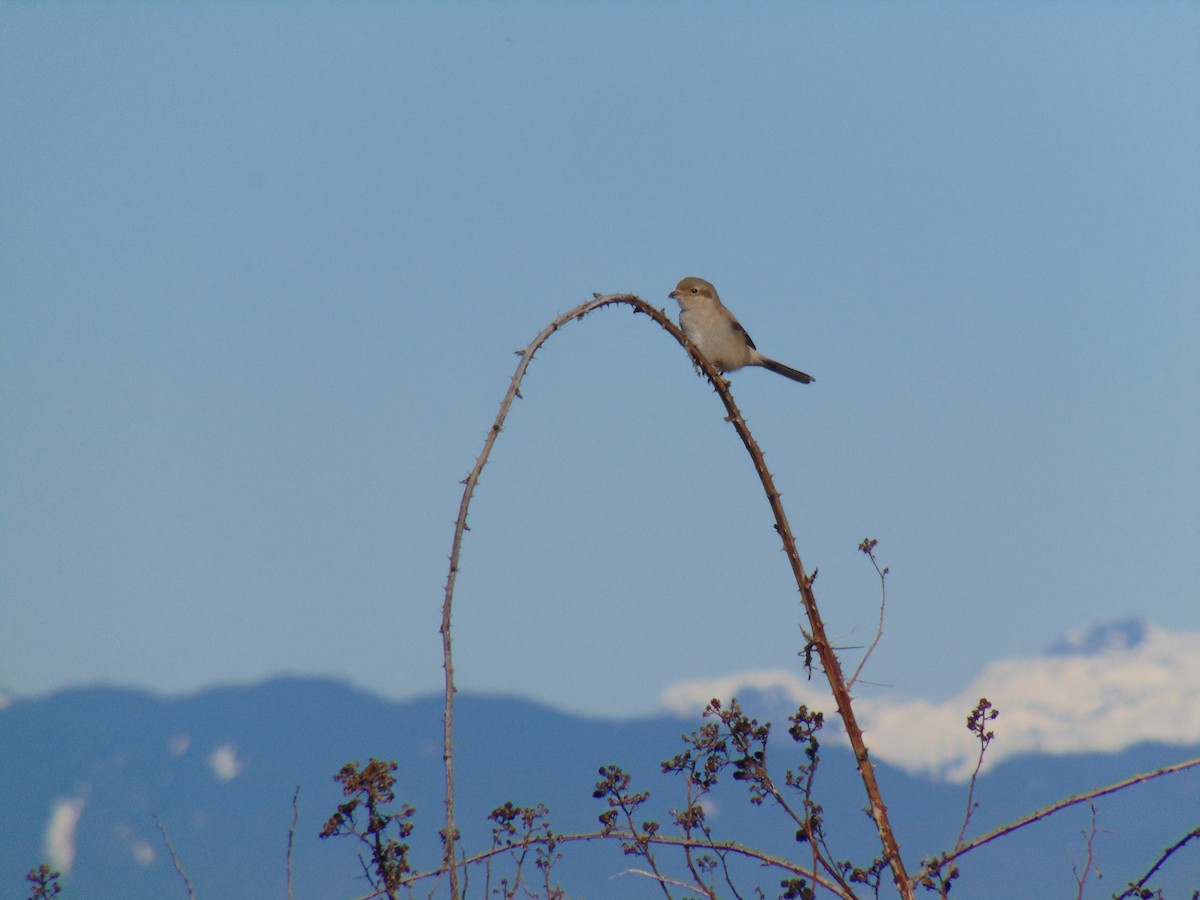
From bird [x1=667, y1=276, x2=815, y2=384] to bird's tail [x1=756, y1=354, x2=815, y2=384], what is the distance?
3cm

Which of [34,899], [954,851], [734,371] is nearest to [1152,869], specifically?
[954,851]

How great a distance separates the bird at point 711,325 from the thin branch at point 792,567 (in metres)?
3.81

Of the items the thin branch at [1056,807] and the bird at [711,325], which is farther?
the bird at [711,325]

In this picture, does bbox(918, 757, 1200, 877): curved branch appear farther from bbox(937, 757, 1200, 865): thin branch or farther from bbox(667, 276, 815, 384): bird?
bbox(667, 276, 815, 384): bird

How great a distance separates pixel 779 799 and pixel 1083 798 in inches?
37.8

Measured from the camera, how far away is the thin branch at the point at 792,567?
2814mm

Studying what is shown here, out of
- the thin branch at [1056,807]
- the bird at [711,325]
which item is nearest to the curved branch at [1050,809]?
the thin branch at [1056,807]

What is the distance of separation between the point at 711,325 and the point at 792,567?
4.64m

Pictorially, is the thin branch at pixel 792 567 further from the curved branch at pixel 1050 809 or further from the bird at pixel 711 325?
the bird at pixel 711 325

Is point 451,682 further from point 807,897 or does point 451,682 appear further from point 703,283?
point 703,283

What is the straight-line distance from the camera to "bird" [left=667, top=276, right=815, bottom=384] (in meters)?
8.35

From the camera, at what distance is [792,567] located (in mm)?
3910

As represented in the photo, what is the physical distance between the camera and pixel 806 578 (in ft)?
12.8

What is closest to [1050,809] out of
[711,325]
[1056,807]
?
[1056,807]
